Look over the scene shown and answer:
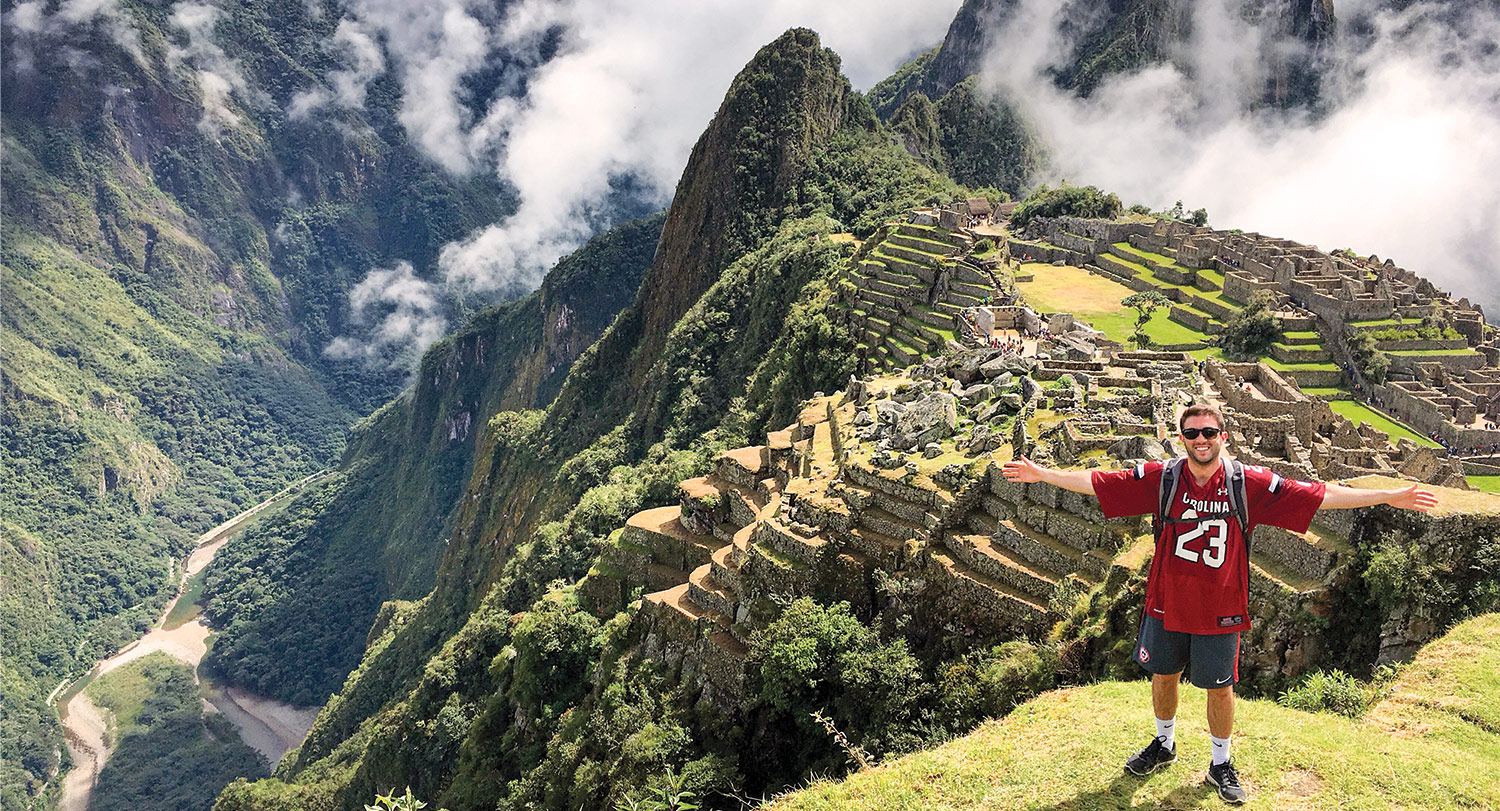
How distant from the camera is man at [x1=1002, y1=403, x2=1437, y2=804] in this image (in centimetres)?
1002

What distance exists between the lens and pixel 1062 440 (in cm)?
2289

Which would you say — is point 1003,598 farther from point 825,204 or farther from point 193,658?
point 193,658

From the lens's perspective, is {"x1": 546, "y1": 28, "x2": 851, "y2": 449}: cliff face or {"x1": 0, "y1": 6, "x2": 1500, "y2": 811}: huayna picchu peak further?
{"x1": 546, "y1": 28, "x2": 851, "y2": 449}: cliff face

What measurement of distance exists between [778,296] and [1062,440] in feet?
217

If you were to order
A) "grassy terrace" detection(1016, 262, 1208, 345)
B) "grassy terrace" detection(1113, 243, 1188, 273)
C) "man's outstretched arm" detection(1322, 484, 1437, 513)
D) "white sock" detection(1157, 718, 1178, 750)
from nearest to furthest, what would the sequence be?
"man's outstretched arm" detection(1322, 484, 1437, 513) → "white sock" detection(1157, 718, 1178, 750) → "grassy terrace" detection(1016, 262, 1208, 345) → "grassy terrace" detection(1113, 243, 1188, 273)

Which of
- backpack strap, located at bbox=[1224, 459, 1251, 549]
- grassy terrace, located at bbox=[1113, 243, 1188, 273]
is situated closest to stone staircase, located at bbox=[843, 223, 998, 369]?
grassy terrace, located at bbox=[1113, 243, 1188, 273]

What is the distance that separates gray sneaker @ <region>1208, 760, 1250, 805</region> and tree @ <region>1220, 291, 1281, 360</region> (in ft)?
160

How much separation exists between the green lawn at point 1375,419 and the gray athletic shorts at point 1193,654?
38697 mm

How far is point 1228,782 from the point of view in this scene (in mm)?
10664

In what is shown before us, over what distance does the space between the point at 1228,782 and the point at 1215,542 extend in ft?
9.50

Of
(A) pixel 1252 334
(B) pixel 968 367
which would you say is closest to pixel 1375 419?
(A) pixel 1252 334

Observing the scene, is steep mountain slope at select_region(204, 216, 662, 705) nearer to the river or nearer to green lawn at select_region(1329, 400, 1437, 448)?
the river

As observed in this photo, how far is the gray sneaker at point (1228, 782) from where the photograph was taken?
1059 cm

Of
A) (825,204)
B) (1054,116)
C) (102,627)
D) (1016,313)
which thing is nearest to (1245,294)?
(1016,313)
